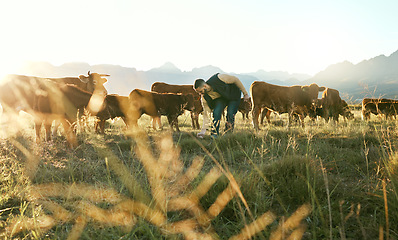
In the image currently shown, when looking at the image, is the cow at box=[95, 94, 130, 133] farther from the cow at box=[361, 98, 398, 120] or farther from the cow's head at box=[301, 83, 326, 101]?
the cow at box=[361, 98, 398, 120]

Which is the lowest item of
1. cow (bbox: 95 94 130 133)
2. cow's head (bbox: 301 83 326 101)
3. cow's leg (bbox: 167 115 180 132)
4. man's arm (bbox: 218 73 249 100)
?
cow's leg (bbox: 167 115 180 132)

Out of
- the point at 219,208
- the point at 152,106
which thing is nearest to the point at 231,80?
the point at 152,106

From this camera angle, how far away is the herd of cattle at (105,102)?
6.47 m

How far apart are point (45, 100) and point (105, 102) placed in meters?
2.07

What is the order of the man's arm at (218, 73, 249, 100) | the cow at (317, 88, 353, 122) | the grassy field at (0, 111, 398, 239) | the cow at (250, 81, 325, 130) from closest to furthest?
the grassy field at (0, 111, 398, 239) → the man's arm at (218, 73, 249, 100) → the cow at (250, 81, 325, 130) → the cow at (317, 88, 353, 122)

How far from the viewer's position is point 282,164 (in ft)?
9.07

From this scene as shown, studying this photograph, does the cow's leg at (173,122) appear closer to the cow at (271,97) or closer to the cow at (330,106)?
the cow at (271,97)

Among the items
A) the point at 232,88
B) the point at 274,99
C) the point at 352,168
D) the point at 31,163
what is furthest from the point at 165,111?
the point at 352,168

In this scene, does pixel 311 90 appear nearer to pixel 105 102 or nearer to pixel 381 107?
pixel 381 107

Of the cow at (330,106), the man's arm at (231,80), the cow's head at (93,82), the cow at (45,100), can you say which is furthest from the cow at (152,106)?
the cow at (330,106)

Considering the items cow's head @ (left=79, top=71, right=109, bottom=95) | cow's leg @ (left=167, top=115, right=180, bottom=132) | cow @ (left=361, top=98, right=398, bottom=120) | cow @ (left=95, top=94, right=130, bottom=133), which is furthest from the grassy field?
cow @ (left=361, top=98, right=398, bottom=120)

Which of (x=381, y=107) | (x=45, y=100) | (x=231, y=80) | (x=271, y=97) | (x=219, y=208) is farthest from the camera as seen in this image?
(x=381, y=107)

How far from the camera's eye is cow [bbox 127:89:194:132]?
920cm

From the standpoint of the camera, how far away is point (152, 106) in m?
9.49
